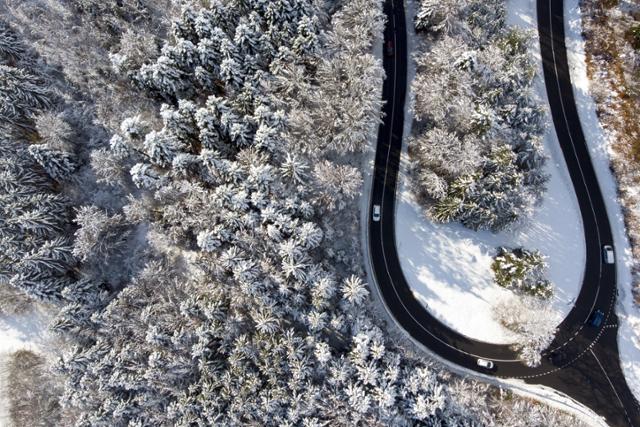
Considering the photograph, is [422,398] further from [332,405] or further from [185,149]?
[185,149]

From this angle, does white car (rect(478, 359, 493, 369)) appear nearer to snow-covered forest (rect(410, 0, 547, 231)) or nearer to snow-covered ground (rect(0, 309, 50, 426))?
snow-covered forest (rect(410, 0, 547, 231))

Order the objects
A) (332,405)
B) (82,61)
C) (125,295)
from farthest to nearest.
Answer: (82,61)
(125,295)
(332,405)

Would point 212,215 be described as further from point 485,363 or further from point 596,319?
point 596,319

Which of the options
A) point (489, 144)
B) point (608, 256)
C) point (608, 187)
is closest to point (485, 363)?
point (608, 256)

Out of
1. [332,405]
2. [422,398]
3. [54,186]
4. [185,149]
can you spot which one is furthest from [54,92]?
[422,398]

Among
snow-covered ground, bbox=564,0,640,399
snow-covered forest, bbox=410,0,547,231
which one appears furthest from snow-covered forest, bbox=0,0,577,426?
snow-covered ground, bbox=564,0,640,399

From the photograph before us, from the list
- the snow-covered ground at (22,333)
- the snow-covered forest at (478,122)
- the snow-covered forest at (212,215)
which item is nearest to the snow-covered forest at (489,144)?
the snow-covered forest at (478,122)
